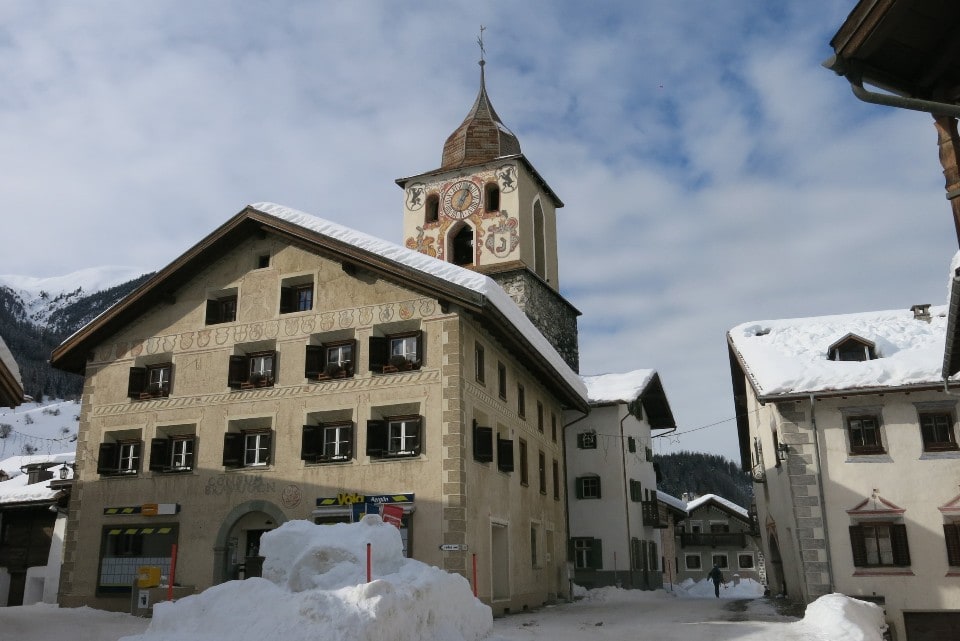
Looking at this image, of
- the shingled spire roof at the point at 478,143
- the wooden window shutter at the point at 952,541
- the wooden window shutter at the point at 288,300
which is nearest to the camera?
the wooden window shutter at the point at 952,541

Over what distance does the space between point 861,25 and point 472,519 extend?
16.3 m

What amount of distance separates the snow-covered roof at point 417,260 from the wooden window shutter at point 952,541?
12167 millimetres

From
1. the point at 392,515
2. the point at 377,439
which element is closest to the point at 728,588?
the point at 377,439

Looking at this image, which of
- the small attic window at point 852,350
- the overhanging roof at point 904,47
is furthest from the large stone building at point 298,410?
the overhanging roof at point 904,47

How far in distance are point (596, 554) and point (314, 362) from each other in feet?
Answer: 53.9

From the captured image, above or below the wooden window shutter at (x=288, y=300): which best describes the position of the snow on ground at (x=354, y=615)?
below

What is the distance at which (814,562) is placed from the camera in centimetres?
2433

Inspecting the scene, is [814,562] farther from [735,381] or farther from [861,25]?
[861,25]

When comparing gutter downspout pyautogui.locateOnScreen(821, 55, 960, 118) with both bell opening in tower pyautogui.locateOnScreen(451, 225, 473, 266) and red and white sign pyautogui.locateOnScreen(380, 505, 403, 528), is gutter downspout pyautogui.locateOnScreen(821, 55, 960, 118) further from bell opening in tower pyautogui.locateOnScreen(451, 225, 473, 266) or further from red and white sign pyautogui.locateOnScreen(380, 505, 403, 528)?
bell opening in tower pyautogui.locateOnScreen(451, 225, 473, 266)

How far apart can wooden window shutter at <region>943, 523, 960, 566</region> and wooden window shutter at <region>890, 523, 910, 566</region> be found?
0.98 meters

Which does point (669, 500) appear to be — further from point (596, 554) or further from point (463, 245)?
point (463, 245)

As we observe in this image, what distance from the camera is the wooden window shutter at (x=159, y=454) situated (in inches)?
992

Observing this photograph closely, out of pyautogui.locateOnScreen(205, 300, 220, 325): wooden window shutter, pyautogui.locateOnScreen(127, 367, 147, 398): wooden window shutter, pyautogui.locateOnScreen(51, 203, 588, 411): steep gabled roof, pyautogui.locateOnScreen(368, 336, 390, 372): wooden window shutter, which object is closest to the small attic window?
pyautogui.locateOnScreen(51, 203, 588, 411): steep gabled roof

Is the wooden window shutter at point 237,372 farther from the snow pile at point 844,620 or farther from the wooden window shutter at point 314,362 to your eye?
the snow pile at point 844,620
